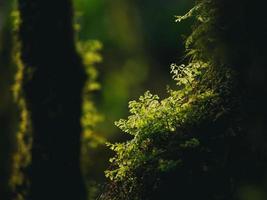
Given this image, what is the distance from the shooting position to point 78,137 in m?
7.89

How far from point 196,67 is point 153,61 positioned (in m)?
18.7

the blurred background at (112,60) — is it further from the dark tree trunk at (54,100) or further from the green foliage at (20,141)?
the green foliage at (20,141)

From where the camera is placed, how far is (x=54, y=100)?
7.79 m

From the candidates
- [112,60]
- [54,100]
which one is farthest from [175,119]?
[112,60]

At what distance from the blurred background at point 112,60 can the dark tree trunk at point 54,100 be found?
0.21 metres

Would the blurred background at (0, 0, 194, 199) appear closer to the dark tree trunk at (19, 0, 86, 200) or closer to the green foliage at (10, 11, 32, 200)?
the dark tree trunk at (19, 0, 86, 200)

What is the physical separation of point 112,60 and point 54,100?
15947 millimetres

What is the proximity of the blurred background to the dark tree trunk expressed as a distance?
0.21 metres

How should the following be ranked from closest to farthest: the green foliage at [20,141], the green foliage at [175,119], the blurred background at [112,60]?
the green foliage at [20,141] → the blurred background at [112,60] → the green foliage at [175,119]

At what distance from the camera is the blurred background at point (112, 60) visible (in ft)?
31.1

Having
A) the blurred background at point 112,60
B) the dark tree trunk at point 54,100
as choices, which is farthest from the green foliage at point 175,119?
the dark tree trunk at point 54,100

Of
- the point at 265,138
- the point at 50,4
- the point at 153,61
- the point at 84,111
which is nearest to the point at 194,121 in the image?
the point at 265,138

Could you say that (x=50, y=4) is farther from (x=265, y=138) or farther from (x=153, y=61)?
(x=153, y=61)

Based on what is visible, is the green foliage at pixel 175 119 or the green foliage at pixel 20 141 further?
the green foliage at pixel 175 119
